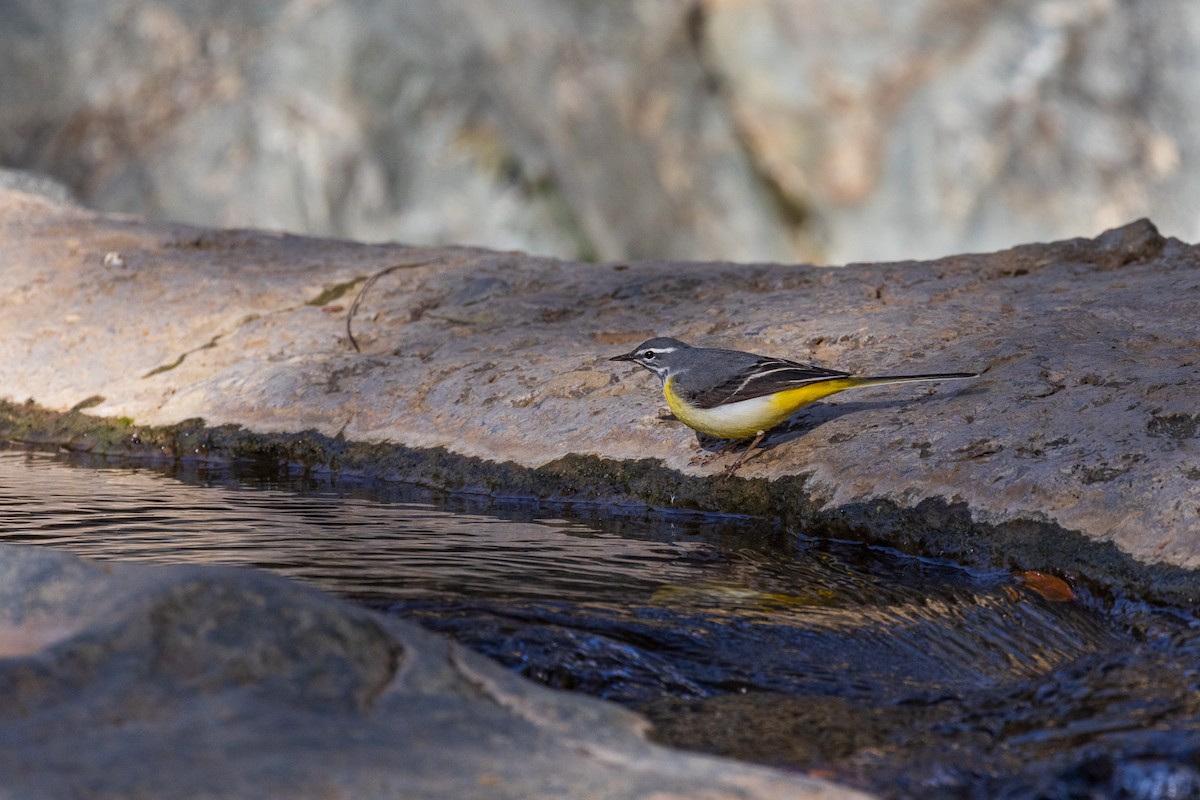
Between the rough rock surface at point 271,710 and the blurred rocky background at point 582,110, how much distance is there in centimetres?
936

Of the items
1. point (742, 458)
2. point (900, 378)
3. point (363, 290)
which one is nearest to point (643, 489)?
point (742, 458)

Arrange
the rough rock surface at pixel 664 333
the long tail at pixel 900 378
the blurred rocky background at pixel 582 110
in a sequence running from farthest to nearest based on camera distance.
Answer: the blurred rocky background at pixel 582 110, the long tail at pixel 900 378, the rough rock surface at pixel 664 333

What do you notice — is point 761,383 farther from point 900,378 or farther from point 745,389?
point 900,378

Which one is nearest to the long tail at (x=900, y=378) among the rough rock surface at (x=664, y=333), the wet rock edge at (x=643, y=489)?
the rough rock surface at (x=664, y=333)

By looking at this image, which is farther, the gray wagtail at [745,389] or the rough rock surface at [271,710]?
the gray wagtail at [745,389]

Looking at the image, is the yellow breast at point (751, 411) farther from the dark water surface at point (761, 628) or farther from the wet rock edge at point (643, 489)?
the dark water surface at point (761, 628)

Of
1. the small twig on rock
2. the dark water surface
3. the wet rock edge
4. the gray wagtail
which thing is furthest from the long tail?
the small twig on rock

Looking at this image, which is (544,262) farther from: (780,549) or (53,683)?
(53,683)

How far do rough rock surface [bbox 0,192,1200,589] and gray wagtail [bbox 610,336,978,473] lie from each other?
184mm

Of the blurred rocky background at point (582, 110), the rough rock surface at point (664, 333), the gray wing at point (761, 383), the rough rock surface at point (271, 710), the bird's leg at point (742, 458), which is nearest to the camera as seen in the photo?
the rough rock surface at point (271, 710)

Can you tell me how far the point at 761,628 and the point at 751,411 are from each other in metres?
1.33

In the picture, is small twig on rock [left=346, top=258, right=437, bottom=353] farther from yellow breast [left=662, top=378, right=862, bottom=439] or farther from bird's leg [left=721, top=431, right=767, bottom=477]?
bird's leg [left=721, top=431, right=767, bottom=477]

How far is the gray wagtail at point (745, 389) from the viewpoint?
471 cm

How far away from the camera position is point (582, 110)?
1239 cm
